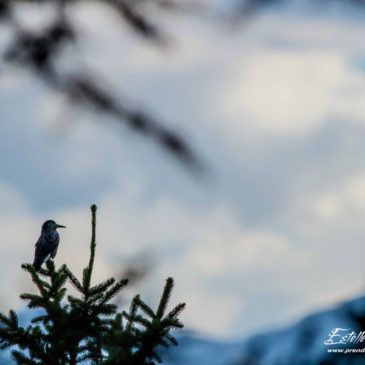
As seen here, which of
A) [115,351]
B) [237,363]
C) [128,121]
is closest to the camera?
[128,121]

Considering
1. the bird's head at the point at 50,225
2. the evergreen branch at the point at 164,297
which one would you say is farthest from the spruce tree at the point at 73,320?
the bird's head at the point at 50,225

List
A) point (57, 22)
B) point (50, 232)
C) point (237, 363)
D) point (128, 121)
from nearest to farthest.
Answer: point (128, 121)
point (57, 22)
point (237, 363)
point (50, 232)

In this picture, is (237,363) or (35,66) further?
(237,363)

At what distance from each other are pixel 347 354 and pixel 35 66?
6.03ft

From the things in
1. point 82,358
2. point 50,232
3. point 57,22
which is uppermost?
point 50,232

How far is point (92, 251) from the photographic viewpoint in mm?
5699

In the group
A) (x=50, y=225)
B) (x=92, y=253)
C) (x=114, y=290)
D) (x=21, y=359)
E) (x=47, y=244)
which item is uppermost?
(x=50, y=225)

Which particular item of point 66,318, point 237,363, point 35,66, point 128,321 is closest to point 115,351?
point 128,321

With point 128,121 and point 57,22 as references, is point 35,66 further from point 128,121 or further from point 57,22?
point 128,121

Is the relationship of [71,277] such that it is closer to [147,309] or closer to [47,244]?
[147,309]

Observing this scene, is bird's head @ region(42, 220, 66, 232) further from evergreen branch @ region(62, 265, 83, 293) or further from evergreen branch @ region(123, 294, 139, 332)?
evergreen branch @ region(123, 294, 139, 332)

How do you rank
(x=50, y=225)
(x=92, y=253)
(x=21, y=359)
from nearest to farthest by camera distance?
1. (x=21, y=359)
2. (x=92, y=253)
3. (x=50, y=225)

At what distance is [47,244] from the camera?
10.4 metres

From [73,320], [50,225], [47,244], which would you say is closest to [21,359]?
[73,320]
